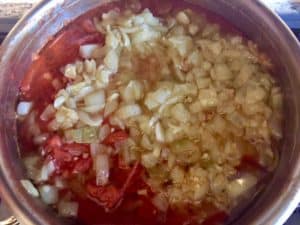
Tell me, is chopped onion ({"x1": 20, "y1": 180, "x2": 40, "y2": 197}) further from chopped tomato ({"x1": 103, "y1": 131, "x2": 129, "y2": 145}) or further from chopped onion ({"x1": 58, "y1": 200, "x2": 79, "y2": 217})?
chopped tomato ({"x1": 103, "y1": 131, "x2": 129, "y2": 145})

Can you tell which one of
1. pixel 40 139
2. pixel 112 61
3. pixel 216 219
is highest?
pixel 112 61

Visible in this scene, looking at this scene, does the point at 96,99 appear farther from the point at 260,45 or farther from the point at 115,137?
the point at 260,45

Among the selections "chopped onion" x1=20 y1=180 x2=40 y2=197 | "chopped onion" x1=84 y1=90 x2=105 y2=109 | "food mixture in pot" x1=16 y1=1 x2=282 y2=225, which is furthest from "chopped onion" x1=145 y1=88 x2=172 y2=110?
"chopped onion" x1=20 y1=180 x2=40 y2=197

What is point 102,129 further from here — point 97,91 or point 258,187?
point 258,187

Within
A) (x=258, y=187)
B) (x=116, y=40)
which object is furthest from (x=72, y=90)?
(x=258, y=187)

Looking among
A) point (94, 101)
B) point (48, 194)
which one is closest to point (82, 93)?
point (94, 101)

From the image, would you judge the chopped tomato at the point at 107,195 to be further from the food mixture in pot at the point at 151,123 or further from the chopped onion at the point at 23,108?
the chopped onion at the point at 23,108

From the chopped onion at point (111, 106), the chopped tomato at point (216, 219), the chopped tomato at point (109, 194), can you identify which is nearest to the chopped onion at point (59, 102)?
the chopped onion at point (111, 106)
